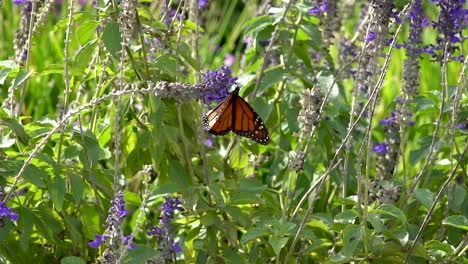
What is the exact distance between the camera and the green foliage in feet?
9.81

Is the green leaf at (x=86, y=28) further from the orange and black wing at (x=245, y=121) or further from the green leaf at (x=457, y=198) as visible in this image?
the green leaf at (x=457, y=198)

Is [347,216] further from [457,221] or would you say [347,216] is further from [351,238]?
[457,221]

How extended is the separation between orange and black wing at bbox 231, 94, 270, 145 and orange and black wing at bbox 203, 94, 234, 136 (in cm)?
1

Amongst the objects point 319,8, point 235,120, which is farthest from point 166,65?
point 319,8

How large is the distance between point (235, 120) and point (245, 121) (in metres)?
0.04

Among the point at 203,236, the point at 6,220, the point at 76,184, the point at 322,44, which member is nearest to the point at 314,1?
the point at 322,44

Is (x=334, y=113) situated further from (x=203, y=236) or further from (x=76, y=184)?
(x=76, y=184)

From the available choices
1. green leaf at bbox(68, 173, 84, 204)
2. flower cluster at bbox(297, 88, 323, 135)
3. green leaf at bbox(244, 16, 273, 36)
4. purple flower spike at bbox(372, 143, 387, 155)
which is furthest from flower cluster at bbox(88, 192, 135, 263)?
purple flower spike at bbox(372, 143, 387, 155)

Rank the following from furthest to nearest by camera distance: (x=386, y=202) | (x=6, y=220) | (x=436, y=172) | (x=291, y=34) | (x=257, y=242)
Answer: (x=291, y=34)
(x=436, y=172)
(x=257, y=242)
(x=386, y=202)
(x=6, y=220)

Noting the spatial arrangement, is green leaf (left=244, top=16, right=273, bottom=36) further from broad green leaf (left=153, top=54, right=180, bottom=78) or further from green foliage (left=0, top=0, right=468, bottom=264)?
broad green leaf (left=153, top=54, right=180, bottom=78)

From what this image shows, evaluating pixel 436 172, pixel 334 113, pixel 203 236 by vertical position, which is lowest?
pixel 203 236

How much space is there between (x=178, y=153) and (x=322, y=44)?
0.97 m

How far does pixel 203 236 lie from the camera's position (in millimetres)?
3562

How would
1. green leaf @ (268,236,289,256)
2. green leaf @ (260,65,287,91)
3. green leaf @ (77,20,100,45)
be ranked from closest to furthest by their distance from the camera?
green leaf @ (268,236,289,256) < green leaf @ (77,20,100,45) < green leaf @ (260,65,287,91)
